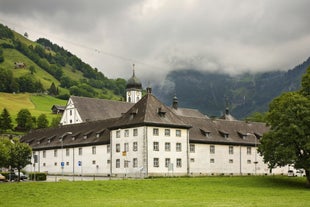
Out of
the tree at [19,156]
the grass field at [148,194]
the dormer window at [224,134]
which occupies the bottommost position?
the grass field at [148,194]

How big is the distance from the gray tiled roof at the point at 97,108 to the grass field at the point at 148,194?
57.8 meters

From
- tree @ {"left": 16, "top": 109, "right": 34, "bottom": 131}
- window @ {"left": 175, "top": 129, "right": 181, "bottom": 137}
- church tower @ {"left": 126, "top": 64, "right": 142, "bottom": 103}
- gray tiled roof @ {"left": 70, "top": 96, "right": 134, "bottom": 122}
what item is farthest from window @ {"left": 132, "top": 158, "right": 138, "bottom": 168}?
tree @ {"left": 16, "top": 109, "right": 34, "bottom": 131}

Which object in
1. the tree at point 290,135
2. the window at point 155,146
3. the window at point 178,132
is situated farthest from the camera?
the window at point 178,132

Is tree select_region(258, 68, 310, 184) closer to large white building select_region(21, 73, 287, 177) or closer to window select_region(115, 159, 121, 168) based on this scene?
large white building select_region(21, 73, 287, 177)

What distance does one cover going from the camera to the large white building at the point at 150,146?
79.9 m

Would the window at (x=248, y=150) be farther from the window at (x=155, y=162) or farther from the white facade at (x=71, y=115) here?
the white facade at (x=71, y=115)

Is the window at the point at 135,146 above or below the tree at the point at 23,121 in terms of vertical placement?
below

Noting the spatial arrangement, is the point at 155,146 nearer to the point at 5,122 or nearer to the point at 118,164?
the point at 118,164

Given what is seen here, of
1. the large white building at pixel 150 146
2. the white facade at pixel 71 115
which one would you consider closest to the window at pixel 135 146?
the large white building at pixel 150 146

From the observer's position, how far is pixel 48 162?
3954 inches

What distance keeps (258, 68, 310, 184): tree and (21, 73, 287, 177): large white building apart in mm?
15481

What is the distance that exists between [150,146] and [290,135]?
69.1 feet

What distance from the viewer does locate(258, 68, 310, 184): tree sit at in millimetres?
67812

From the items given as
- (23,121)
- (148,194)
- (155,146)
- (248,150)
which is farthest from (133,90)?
(148,194)
